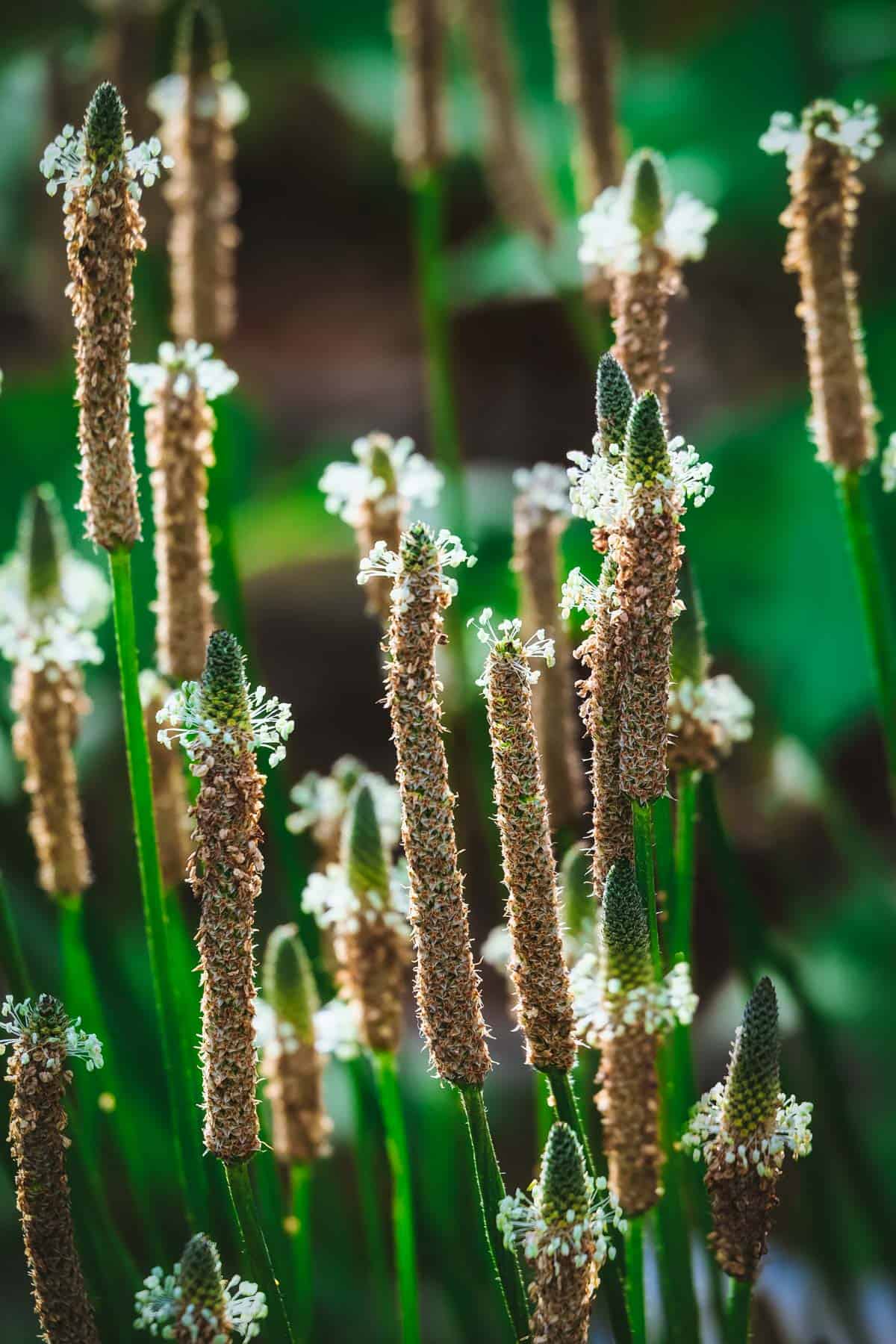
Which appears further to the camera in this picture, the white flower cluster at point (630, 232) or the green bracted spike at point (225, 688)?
the white flower cluster at point (630, 232)

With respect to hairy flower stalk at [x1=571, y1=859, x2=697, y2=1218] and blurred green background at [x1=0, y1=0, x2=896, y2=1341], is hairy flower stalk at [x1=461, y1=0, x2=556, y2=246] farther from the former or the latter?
hairy flower stalk at [x1=571, y1=859, x2=697, y2=1218]

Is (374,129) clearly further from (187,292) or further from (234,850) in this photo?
(234,850)

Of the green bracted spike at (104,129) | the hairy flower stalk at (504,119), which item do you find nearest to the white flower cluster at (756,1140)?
the green bracted spike at (104,129)

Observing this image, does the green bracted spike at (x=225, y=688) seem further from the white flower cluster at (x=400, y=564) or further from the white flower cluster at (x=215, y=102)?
the white flower cluster at (x=215, y=102)

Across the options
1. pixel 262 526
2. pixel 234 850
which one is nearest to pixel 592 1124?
pixel 234 850

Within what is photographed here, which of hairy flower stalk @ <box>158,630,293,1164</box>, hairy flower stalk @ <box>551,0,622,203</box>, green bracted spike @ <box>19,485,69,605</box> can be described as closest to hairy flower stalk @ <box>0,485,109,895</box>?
green bracted spike @ <box>19,485,69,605</box>

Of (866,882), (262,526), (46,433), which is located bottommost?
(866,882)
